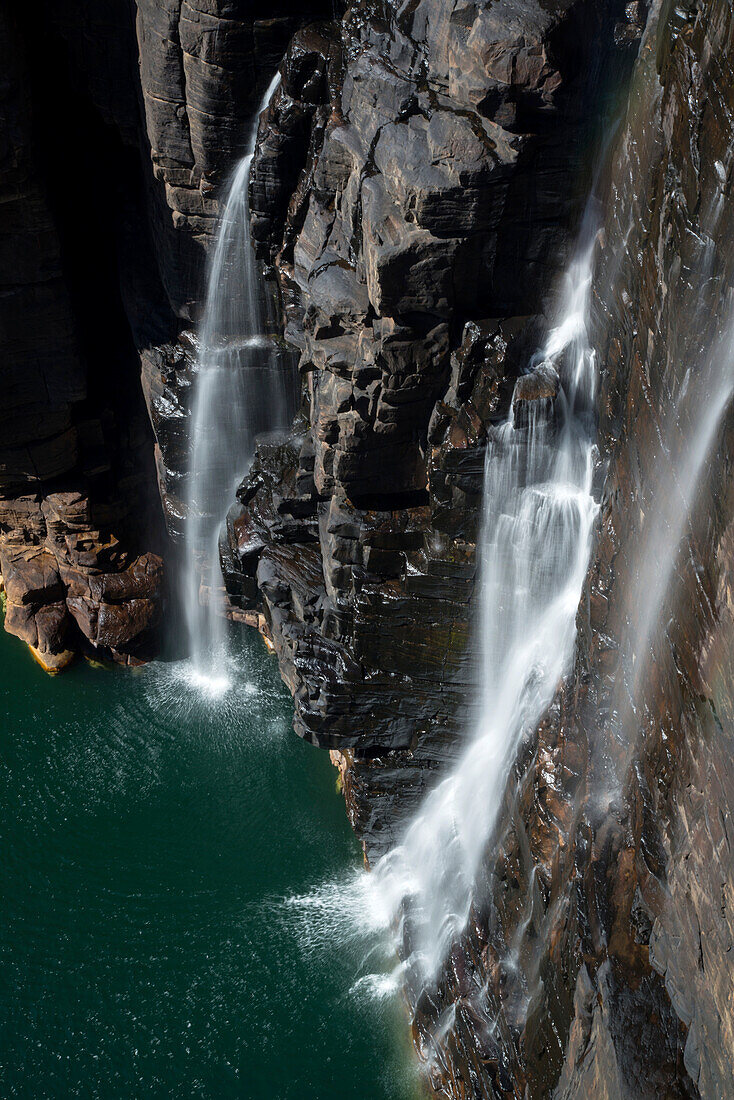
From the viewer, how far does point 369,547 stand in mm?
14555

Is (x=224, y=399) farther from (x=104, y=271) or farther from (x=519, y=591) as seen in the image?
(x=519, y=591)

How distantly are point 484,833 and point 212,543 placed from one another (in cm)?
1053

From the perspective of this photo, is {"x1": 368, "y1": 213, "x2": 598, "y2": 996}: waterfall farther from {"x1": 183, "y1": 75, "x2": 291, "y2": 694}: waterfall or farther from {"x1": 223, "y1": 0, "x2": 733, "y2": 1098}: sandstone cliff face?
{"x1": 183, "y1": 75, "x2": 291, "y2": 694}: waterfall

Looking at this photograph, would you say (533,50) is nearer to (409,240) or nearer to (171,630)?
(409,240)

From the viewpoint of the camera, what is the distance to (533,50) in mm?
10445

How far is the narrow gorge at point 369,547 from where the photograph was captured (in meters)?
8.72

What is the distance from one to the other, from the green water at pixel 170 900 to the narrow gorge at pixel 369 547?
0.07 meters

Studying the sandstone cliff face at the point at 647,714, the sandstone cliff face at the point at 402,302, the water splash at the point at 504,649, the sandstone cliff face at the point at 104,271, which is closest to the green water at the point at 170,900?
the water splash at the point at 504,649

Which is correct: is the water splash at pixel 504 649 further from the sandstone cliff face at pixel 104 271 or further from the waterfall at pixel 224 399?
the sandstone cliff face at pixel 104 271

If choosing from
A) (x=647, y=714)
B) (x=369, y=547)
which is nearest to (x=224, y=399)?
(x=369, y=547)

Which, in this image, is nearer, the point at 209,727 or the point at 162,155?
the point at 162,155

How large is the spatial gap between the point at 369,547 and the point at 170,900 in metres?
7.47

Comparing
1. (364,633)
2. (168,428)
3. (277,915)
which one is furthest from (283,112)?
(277,915)

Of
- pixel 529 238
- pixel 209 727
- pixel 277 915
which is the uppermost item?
pixel 529 238
